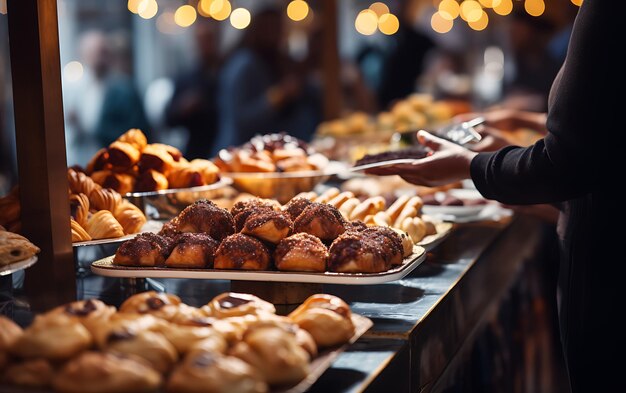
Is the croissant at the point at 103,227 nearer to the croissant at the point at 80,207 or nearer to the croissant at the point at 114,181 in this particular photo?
Answer: the croissant at the point at 80,207

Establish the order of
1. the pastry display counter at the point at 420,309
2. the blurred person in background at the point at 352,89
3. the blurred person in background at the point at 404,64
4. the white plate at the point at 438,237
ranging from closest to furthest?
1. the pastry display counter at the point at 420,309
2. the white plate at the point at 438,237
3. the blurred person in background at the point at 352,89
4. the blurred person in background at the point at 404,64

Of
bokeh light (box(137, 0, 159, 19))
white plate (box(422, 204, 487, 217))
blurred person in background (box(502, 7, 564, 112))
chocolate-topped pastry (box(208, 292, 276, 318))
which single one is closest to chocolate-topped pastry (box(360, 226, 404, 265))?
chocolate-topped pastry (box(208, 292, 276, 318))

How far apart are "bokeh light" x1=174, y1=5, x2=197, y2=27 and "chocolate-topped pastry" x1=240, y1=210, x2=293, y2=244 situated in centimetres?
876

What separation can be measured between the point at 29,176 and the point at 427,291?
1.13 meters

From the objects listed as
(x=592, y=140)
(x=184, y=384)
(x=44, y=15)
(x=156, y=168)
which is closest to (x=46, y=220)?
(x=44, y=15)

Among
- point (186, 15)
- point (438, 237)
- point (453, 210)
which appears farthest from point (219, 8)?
point (438, 237)

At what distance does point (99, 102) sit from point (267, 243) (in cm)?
757

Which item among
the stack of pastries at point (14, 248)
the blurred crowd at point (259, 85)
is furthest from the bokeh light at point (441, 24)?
the stack of pastries at point (14, 248)

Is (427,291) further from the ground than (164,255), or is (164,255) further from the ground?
(164,255)

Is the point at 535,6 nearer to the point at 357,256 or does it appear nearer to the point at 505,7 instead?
the point at 505,7

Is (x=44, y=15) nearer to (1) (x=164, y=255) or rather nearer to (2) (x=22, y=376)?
(1) (x=164, y=255)

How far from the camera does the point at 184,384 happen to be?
1318 millimetres

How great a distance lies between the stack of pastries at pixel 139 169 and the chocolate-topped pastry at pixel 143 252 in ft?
1.91

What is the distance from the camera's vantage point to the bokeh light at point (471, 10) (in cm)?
1104
